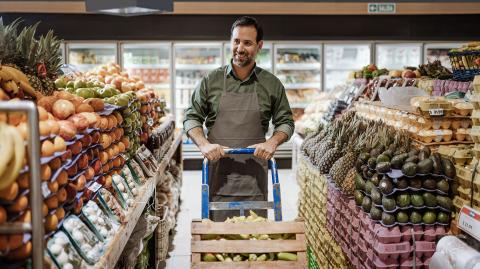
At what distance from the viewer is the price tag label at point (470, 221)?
91.4 inches

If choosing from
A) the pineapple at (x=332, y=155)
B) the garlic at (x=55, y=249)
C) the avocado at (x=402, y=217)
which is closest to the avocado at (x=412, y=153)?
the avocado at (x=402, y=217)

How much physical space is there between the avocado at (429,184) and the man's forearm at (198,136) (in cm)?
123

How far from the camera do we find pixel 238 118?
325cm

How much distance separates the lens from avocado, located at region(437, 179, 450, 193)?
2662 mm

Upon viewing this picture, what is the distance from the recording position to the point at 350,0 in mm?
8586

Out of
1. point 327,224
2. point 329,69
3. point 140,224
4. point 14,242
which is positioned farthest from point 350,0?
point 14,242

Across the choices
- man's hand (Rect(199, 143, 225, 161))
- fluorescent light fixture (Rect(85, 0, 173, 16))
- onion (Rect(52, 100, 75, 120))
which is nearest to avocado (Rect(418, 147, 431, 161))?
man's hand (Rect(199, 143, 225, 161))

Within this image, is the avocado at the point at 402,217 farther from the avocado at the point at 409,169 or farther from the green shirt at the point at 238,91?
the green shirt at the point at 238,91

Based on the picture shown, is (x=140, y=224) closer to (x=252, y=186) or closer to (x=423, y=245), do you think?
(x=252, y=186)

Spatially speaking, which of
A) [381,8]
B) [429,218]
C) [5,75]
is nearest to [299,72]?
[381,8]

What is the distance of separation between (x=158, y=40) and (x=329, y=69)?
10.2 ft

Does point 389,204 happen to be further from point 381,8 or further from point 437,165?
point 381,8

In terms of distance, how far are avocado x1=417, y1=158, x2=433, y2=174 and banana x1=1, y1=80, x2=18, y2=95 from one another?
1.99 meters

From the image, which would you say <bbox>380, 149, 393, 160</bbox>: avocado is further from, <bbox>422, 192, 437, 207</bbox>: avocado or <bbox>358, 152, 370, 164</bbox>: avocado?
<bbox>422, 192, 437, 207</bbox>: avocado
